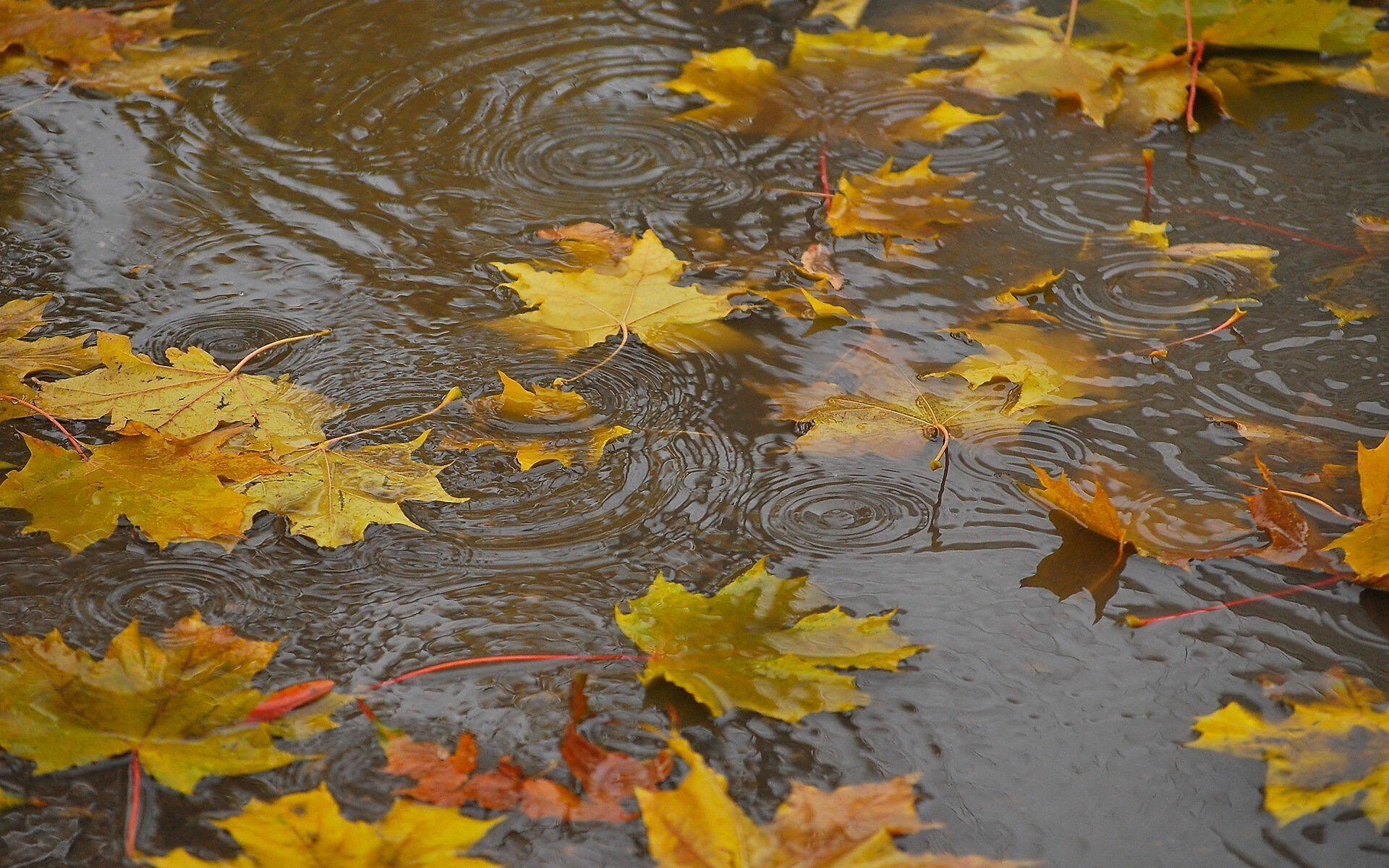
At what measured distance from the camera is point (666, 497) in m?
1.55

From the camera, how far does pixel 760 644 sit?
50.1 inches

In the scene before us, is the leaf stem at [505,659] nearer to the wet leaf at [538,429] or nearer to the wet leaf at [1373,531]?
the wet leaf at [538,429]

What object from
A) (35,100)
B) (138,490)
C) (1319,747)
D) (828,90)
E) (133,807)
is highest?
(35,100)

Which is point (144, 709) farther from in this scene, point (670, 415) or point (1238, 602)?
point (1238, 602)

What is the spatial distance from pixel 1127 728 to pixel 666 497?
25.3 inches

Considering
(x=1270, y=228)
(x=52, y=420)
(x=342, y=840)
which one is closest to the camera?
(x=342, y=840)

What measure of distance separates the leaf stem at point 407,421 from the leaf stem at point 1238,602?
980 mm

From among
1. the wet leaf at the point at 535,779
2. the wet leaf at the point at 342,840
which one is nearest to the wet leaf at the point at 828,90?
the wet leaf at the point at 535,779

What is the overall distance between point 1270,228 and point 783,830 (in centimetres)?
161

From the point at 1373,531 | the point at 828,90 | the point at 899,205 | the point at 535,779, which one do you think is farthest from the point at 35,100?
the point at 1373,531

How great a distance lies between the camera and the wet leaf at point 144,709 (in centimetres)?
113

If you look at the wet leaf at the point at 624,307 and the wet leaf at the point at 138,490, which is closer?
the wet leaf at the point at 138,490

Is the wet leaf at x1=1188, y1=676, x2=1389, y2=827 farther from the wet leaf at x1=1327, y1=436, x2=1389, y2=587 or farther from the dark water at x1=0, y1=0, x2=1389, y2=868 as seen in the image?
the wet leaf at x1=1327, y1=436, x2=1389, y2=587

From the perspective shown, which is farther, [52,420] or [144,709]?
[52,420]
